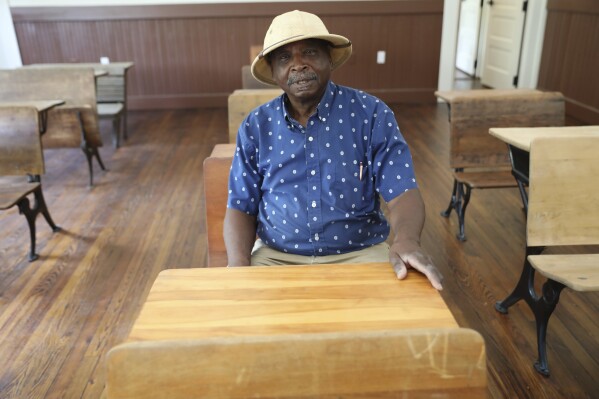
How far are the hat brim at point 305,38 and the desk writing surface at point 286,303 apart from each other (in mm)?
579

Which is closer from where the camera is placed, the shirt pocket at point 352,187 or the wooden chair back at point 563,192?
the shirt pocket at point 352,187

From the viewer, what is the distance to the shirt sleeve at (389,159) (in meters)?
1.33

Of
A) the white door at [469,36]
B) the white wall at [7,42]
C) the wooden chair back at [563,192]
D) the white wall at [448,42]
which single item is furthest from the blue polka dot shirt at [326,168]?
the white door at [469,36]

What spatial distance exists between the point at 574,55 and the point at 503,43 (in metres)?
1.37

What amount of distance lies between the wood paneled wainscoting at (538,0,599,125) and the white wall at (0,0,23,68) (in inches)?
233

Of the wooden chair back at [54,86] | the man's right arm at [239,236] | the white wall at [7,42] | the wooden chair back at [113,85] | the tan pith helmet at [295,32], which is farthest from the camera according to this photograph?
the white wall at [7,42]

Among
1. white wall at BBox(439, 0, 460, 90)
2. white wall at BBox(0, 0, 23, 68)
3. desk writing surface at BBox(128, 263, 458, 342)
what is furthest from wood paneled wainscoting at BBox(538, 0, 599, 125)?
white wall at BBox(0, 0, 23, 68)

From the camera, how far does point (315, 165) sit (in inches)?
53.7

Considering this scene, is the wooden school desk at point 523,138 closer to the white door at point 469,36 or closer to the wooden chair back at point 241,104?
the wooden chair back at point 241,104

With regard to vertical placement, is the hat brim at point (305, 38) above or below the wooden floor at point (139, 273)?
above

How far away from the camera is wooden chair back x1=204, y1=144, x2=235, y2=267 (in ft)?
5.49

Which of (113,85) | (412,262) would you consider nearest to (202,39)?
(113,85)

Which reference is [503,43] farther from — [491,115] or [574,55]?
[491,115]

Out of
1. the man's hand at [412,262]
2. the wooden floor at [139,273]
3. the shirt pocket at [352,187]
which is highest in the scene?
the shirt pocket at [352,187]
